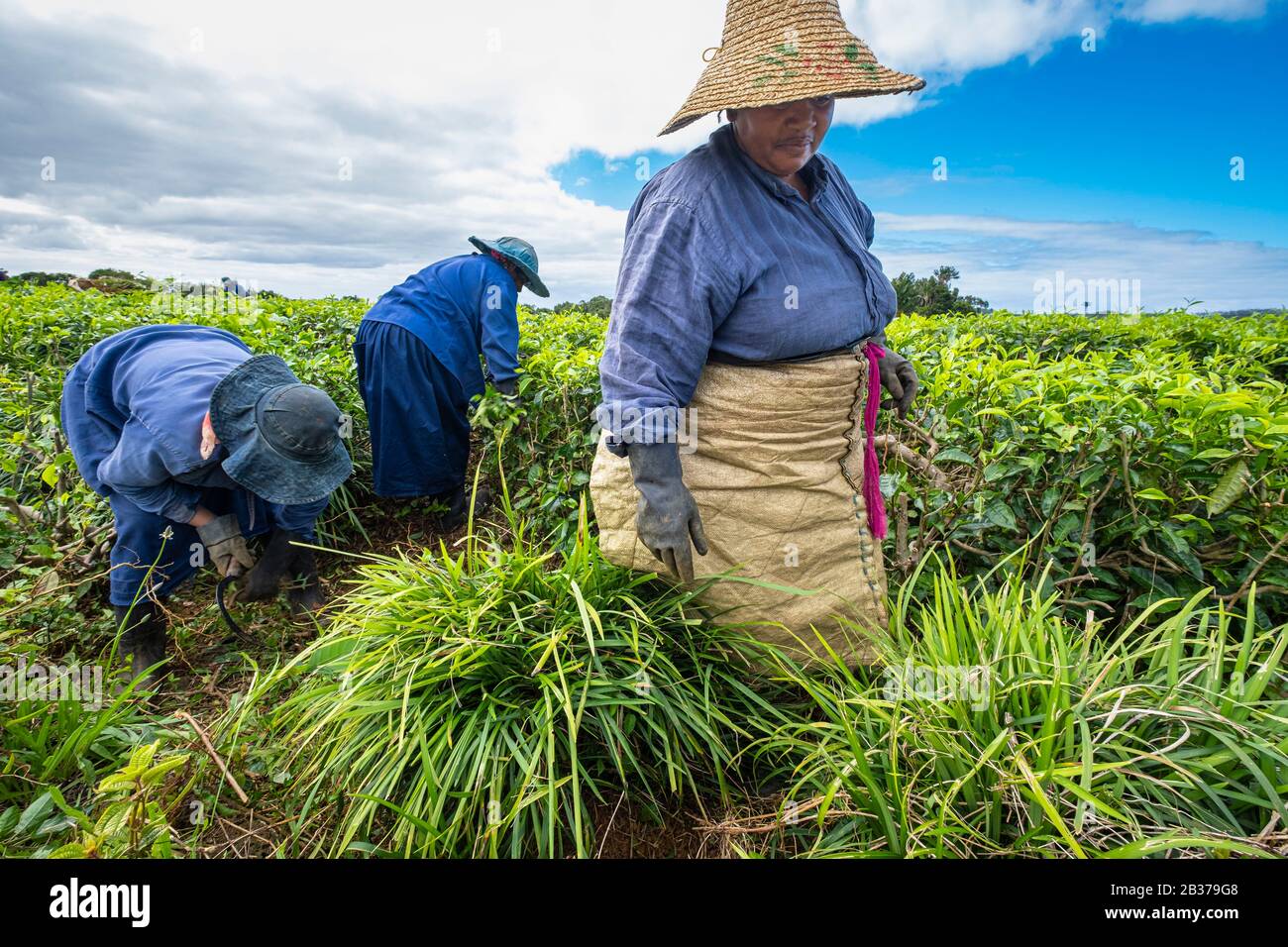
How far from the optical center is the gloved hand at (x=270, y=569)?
308 centimetres

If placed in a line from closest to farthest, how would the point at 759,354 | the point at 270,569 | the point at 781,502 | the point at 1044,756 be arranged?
1. the point at 1044,756
2. the point at 759,354
3. the point at 781,502
4. the point at 270,569

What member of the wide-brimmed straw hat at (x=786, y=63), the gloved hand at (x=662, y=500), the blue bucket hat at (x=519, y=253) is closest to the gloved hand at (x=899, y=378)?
the wide-brimmed straw hat at (x=786, y=63)

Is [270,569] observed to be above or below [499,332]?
below

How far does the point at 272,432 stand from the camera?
2.56 metres

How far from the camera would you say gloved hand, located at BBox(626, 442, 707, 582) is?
1776 millimetres

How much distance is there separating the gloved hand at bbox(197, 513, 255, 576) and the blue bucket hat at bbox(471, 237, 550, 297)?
2204 mm

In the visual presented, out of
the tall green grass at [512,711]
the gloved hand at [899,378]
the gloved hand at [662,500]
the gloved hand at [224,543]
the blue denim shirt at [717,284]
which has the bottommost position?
the tall green grass at [512,711]

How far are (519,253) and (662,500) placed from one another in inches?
116

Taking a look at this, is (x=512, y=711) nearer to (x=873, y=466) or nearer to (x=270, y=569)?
(x=873, y=466)

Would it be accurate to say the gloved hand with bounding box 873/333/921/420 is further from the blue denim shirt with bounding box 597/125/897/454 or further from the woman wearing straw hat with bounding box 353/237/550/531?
the woman wearing straw hat with bounding box 353/237/550/531

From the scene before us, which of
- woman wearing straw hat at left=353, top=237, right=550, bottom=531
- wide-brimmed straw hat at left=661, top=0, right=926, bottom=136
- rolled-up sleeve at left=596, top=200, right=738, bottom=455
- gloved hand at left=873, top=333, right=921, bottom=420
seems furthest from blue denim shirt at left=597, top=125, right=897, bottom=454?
woman wearing straw hat at left=353, top=237, right=550, bottom=531

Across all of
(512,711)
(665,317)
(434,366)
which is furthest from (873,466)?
(434,366)

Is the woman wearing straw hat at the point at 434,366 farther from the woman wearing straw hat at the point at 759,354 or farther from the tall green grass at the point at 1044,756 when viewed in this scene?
the tall green grass at the point at 1044,756
